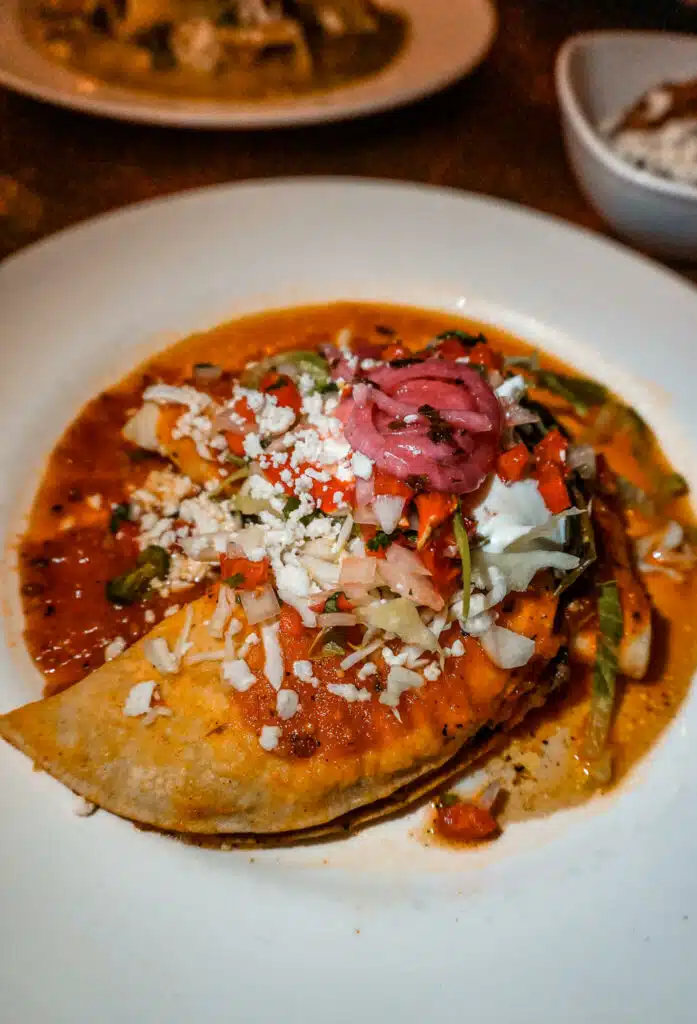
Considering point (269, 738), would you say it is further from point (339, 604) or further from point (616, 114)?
point (616, 114)

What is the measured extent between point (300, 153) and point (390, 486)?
246 cm

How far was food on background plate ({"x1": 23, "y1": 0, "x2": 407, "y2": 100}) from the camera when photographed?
368cm

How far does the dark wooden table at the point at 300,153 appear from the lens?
3449mm

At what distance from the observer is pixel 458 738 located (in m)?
1.86

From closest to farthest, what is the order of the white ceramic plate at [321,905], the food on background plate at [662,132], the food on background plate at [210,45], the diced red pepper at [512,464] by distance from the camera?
the white ceramic plate at [321,905]
the diced red pepper at [512,464]
the food on background plate at [662,132]
the food on background plate at [210,45]

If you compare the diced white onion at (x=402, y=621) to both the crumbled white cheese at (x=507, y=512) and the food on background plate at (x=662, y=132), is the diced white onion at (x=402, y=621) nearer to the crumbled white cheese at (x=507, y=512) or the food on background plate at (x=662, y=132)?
the crumbled white cheese at (x=507, y=512)

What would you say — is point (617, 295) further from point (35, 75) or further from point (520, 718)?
point (35, 75)

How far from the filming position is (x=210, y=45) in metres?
3.77

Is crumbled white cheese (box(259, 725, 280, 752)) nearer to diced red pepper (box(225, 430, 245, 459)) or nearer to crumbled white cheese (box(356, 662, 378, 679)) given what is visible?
crumbled white cheese (box(356, 662, 378, 679))

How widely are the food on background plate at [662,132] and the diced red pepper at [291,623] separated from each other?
2.40 metres


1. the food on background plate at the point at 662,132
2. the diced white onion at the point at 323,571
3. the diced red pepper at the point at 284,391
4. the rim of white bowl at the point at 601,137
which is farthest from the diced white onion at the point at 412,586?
the food on background plate at the point at 662,132

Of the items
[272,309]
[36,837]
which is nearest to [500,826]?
[36,837]

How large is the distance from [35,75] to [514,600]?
3103mm

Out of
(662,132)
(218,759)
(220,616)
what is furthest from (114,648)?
(662,132)
